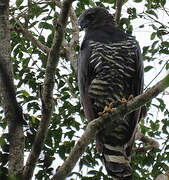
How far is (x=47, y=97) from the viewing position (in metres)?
3.10

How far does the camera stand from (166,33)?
15.5ft

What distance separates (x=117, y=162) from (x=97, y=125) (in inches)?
44.2

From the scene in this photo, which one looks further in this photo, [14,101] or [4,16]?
[4,16]

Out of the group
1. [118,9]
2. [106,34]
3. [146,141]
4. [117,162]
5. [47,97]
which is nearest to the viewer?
[47,97]

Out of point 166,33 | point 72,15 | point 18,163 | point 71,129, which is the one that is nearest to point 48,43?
point 72,15

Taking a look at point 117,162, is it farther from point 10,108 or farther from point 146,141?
point 10,108

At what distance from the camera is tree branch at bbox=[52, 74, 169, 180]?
9.44 ft

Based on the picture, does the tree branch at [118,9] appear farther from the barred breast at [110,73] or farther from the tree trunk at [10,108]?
the tree trunk at [10,108]

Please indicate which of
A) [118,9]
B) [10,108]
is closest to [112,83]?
[118,9]

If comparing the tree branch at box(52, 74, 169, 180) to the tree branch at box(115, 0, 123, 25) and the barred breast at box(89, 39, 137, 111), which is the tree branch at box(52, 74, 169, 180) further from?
the tree branch at box(115, 0, 123, 25)

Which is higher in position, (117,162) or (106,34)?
(106,34)

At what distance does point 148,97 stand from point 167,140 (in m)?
1.59

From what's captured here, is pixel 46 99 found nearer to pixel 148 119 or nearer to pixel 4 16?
pixel 4 16

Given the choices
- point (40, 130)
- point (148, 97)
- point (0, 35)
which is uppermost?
point (0, 35)
